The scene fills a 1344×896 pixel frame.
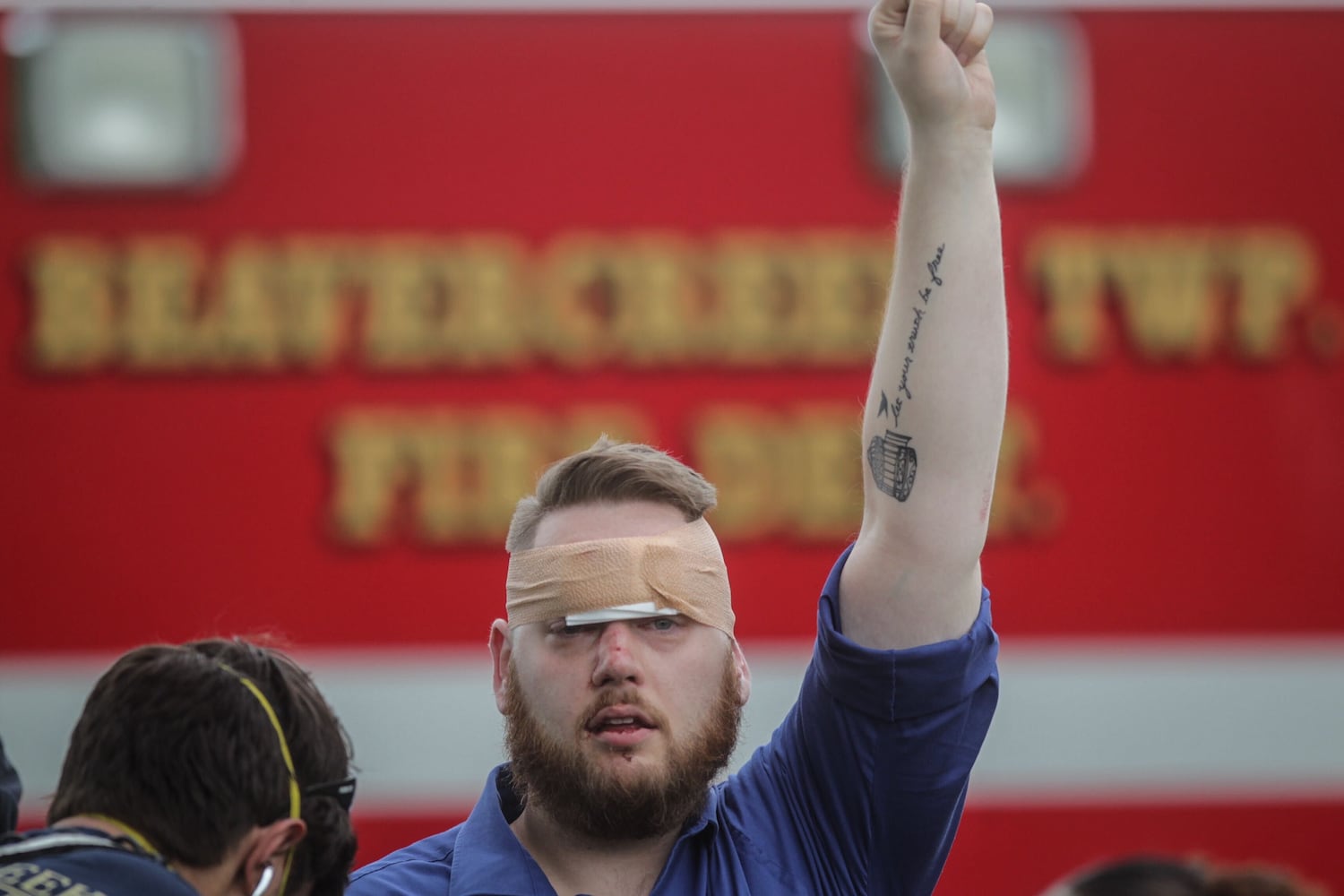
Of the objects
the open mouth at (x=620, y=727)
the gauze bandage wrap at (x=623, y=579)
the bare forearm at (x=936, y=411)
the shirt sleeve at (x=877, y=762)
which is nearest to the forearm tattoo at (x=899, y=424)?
the bare forearm at (x=936, y=411)

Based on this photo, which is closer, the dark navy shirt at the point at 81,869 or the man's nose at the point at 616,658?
the dark navy shirt at the point at 81,869

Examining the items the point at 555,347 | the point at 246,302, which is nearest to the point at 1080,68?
the point at 555,347

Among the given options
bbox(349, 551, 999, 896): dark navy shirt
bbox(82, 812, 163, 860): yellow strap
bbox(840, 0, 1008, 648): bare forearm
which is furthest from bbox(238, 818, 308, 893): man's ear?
bbox(840, 0, 1008, 648): bare forearm

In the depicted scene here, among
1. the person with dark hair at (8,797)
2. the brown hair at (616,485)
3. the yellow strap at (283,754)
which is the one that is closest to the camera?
the yellow strap at (283,754)

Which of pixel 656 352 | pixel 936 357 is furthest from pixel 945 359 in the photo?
pixel 656 352

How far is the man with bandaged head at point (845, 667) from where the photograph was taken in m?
1.84

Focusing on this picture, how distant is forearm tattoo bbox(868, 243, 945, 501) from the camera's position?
1.86 meters

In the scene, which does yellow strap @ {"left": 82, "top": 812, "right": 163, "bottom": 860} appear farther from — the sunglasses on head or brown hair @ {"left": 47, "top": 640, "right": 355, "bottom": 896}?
the sunglasses on head

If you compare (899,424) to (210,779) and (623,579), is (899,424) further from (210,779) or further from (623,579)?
(210,779)

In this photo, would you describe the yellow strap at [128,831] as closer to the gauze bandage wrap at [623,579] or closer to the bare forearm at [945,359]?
the gauze bandage wrap at [623,579]

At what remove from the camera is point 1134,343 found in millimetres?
4203

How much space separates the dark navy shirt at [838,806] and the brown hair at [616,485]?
269mm

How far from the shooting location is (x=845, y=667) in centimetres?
186

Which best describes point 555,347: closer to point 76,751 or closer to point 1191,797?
Answer: point 1191,797
